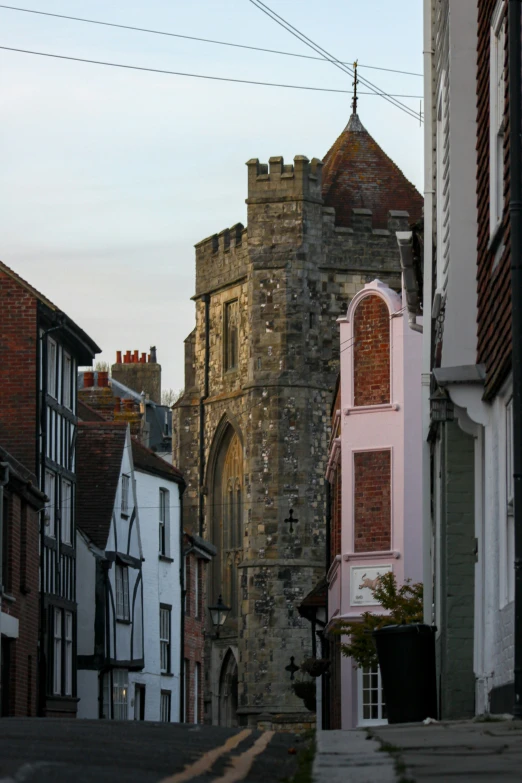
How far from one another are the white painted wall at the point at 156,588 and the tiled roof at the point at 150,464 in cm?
15

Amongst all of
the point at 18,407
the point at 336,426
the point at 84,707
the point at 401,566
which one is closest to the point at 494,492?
the point at 401,566

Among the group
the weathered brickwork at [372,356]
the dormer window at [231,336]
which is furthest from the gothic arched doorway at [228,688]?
the weathered brickwork at [372,356]

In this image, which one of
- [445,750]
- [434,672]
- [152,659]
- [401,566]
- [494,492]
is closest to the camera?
[445,750]

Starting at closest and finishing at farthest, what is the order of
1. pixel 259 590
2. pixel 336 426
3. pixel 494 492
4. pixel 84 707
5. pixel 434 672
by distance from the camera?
1. pixel 494 492
2. pixel 434 672
3. pixel 336 426
4. pixel 84 707
5. pixel 259 590

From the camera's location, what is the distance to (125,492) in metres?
38.8

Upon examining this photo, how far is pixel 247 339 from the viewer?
5800 centimetres

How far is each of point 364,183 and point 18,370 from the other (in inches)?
1229

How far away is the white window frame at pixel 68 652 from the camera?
1357 inches

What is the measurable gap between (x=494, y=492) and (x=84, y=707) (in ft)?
82.7

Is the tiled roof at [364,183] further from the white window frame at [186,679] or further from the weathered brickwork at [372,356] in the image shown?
the weathered brickwork at [372,356]

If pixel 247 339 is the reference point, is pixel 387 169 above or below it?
above

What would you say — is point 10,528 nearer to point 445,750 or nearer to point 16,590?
point 16,590

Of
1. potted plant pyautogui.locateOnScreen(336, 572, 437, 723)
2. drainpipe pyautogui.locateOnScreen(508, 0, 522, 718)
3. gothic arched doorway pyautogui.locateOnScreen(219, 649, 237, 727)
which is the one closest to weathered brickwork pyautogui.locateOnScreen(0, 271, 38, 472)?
potted plant pyautogui.locateOnScreen(336, 572, 437, 723)

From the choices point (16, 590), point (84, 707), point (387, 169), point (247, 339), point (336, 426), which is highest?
point (387, 169)
